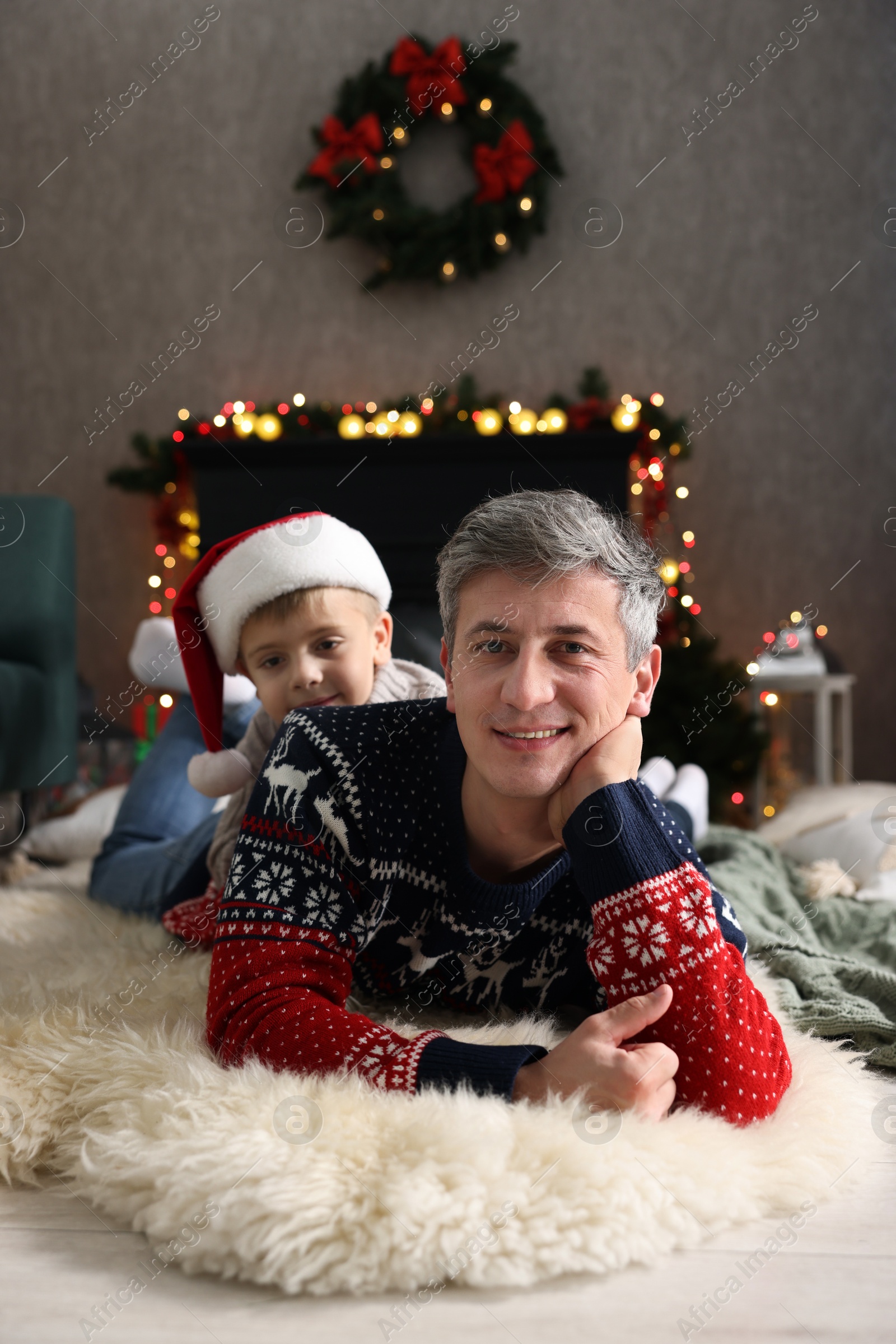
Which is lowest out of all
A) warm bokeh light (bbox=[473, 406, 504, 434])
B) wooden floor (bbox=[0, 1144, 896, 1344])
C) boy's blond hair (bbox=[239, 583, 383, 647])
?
wooden floor (bbox=[0, 1144, 896, 1344])

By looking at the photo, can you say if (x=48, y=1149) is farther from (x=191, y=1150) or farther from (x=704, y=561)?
(x=704, y=561)

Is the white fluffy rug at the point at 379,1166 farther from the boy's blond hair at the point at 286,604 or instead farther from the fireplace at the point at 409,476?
the fireplace at the point at 409,476

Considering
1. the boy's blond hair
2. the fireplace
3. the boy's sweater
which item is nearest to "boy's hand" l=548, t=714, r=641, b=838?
the boy's sweater

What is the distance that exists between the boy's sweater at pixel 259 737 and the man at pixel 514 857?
15.5 inches

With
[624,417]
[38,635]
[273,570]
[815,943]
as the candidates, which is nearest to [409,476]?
[624,417]

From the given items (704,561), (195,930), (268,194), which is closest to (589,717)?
(195,930)

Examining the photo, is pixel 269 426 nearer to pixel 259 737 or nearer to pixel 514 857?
pixel 259 737

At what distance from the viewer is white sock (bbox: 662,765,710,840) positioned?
1948 mm

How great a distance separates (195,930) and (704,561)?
9.24ft

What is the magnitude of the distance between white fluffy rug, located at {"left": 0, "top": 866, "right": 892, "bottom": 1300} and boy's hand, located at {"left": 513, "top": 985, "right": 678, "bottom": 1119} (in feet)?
0.07

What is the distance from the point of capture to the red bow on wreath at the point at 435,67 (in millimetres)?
3625

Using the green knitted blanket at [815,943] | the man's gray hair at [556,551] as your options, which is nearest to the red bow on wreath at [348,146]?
the green knitted blanket at [815,943]

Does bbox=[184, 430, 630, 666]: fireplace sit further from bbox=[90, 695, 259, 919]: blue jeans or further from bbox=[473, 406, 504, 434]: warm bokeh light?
bbox=[90, 695, 259, 919]: blue jeans

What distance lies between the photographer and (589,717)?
93 centimetres
